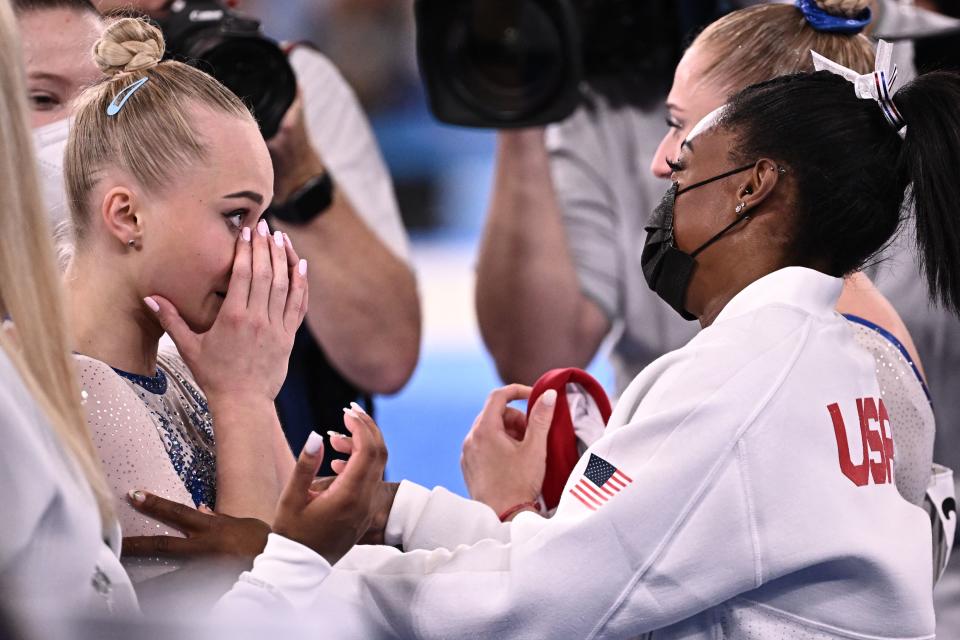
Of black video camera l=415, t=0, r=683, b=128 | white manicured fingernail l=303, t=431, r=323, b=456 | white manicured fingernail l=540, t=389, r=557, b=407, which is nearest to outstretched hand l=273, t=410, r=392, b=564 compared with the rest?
white manicured fingernail l=303, t=431, r=323, b=456

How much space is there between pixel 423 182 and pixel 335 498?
5.96 m

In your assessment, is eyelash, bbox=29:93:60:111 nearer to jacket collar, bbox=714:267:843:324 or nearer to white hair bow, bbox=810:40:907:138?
jacket collar, bbox=714:267:843:324

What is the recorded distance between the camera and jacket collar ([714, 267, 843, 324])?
1561mm

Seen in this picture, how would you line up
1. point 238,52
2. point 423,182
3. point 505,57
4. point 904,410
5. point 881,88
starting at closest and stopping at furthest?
point 881,88 → point 904,410 → point 238,52 → point 505,57 → point 423,182

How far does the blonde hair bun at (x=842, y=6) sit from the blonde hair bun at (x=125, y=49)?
1072 millimetres

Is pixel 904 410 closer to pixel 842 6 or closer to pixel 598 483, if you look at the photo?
pixel 598 483

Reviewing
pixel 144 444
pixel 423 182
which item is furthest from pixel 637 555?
pixel 423 182

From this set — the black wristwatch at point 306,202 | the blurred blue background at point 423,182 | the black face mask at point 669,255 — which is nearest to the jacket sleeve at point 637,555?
the black face mask at point 669,255

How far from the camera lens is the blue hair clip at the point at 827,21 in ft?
6.77

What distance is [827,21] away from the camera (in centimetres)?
206

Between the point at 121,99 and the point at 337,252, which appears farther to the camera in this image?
the point at 337,252

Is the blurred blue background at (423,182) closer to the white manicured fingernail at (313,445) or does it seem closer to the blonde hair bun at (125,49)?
the blonde hair bun at (125,49)

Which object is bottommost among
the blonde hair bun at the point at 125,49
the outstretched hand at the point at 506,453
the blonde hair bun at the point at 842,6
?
the outstretched hand at the point at 506,453

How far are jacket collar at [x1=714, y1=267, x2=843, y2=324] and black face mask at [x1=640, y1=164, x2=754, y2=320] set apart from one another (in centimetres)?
10
